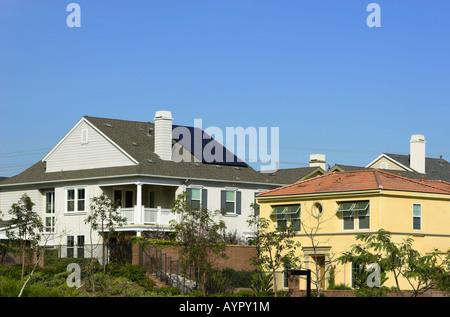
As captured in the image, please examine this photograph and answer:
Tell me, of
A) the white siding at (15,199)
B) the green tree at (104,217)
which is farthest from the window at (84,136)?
the green tree at (104,217)

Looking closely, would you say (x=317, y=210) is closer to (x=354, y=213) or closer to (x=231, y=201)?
(x=354, y=213)

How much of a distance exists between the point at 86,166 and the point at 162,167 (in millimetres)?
5746

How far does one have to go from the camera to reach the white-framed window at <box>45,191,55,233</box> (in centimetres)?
5388

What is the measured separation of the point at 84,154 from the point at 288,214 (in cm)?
1513

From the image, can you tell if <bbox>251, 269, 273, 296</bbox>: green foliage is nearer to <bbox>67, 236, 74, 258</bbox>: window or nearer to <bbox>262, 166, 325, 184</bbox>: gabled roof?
<bbox>67, 236, 74, 258</bbox>: window

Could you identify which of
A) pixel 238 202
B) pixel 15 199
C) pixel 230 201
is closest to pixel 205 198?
pixel 230 201

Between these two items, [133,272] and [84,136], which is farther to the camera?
[84,136]

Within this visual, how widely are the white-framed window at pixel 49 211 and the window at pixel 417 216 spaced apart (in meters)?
23.3

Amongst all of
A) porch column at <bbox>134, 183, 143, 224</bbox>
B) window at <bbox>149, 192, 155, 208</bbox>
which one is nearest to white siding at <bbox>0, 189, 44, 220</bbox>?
window at <bbox>149, 192, 155, 208</bbox>

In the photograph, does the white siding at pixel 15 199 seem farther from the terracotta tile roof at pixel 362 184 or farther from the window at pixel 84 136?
the terracotta tile roof at pixel 362 184

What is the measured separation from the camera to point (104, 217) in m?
46.3

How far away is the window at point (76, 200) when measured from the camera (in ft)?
172
